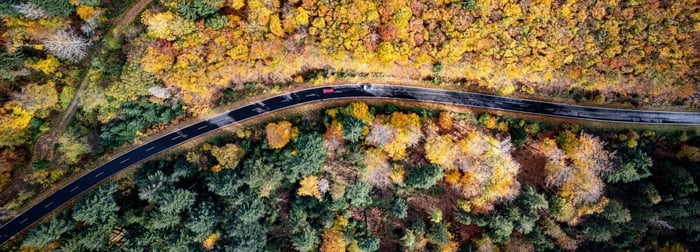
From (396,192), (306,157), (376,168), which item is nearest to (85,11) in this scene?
(306,157)

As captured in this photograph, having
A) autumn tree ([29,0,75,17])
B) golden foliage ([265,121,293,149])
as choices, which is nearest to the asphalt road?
golden foliage ([265,121,293,149])

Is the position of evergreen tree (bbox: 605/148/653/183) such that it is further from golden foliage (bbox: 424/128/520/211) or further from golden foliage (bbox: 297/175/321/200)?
golden foliage (bbox: 297/175/321/200)

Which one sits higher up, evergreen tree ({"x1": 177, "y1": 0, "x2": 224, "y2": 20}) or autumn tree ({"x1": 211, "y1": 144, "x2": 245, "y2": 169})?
evergreen tree ({"x1": 177, "y1": 0, "x2": 224, "y2": 20})

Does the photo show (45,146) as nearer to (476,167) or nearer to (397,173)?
(397,173)

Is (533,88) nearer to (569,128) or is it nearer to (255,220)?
(569,128)

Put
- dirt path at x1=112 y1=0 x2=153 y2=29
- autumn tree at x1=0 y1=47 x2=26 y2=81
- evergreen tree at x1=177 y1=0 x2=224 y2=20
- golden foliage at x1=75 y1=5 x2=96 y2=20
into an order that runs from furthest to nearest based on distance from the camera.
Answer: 1. dirt path at x1=112 y1=0 x2=153 y2=29
2. golden foliage at x1=75 y1=5 x2=96 y2=20
3. evergreen tree at x1=177 y1=0 x2=224 y2=20
4. autumn tree at x1=0 y1=47 x2=26 y2=81

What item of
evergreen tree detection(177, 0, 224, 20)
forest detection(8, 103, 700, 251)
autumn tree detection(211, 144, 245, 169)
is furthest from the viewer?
autumn tree detection(211, 144, 245, 169)

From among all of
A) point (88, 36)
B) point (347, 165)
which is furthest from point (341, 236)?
point (88, 36)
